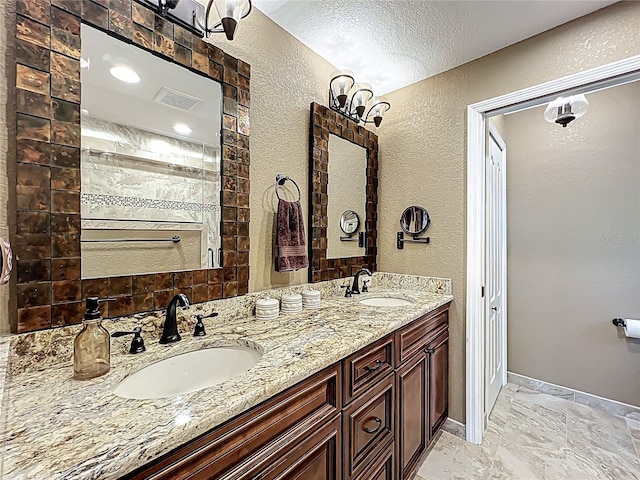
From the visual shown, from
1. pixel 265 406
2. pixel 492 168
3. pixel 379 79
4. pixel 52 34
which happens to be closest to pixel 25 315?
pixel 265 406

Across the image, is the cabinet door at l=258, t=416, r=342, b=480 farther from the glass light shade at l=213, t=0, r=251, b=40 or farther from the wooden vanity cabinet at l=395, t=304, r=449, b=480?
the glass light shade at l=213, t=0, r=251, b=40

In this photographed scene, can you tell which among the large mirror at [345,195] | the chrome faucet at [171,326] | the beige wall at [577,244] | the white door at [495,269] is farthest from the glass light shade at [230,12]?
the beige wall at [577,244]

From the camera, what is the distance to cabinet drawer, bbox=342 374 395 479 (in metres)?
1.10

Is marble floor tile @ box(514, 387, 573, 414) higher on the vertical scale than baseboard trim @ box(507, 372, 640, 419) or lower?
lower

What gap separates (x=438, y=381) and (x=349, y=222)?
3.92 feet

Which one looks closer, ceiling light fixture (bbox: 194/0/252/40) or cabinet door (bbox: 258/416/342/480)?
cabinet door (bbox: 258/416/342/480)

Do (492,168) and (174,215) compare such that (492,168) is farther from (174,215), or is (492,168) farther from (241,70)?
(174,215)

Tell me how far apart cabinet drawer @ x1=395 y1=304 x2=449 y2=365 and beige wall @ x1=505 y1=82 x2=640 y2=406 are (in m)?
1.17

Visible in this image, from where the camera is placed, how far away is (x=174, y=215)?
124 centimetres

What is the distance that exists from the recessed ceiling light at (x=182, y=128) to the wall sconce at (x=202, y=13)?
40cm

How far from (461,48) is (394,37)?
451 mm

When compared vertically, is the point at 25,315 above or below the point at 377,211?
below

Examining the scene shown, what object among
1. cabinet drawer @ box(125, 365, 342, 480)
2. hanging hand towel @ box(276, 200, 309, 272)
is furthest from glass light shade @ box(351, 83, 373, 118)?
cabinet drawer @ box(125, 365, 342, 480)

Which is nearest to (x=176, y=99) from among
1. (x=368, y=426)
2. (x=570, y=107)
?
(x=368, y=426)
